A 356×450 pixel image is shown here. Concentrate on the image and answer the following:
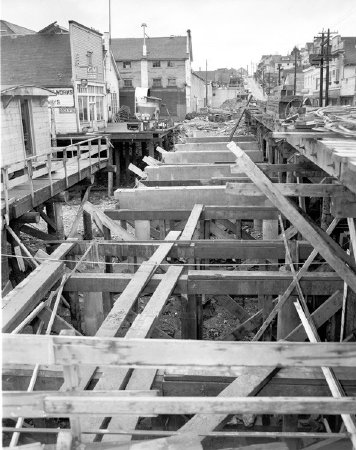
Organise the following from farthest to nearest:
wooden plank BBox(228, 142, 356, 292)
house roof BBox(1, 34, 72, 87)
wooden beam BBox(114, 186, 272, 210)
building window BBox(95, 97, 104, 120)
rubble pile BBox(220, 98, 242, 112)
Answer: rubble pile BBox(220, 98, 242, 112), building window BBox(95, 97, 104, 120), house roof BBox(1, 34, 72, 87), wooden beam BBox(114, 186, 272, 210), wooden plank BBox(228, 142, 356, 292)

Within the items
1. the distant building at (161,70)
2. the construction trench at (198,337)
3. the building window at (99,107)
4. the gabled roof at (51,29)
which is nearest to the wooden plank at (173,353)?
the construction trench at (198,337)

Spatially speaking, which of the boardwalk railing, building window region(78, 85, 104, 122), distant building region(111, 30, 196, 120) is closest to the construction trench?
the boardwalk railing

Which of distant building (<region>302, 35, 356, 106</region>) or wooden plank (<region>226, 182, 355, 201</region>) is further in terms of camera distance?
distant building (<region>302, 35, 356, 106</region>)

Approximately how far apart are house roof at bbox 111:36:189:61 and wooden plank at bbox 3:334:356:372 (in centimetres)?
5665

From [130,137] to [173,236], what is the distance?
2162cm

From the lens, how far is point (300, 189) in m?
4.96

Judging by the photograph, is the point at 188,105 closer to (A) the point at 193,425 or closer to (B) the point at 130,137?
(B) the point at 130,137

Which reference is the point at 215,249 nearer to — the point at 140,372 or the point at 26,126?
the point at 140,372

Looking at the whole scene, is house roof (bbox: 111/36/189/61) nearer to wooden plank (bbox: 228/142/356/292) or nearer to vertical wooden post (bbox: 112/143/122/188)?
vertical wooden post (bbox: 112/143/122/188)

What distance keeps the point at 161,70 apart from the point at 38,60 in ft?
96.7

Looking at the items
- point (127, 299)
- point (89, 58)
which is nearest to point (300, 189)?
point (127, 299)

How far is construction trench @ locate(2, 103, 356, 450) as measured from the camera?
8.24 feet

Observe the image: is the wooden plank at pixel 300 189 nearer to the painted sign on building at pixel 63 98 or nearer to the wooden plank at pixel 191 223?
the wooden plank at pixel 191 223

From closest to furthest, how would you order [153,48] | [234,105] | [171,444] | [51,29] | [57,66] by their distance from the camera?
[171,444] → [57,66] → [51,29] → [153,48] → [234,105]
